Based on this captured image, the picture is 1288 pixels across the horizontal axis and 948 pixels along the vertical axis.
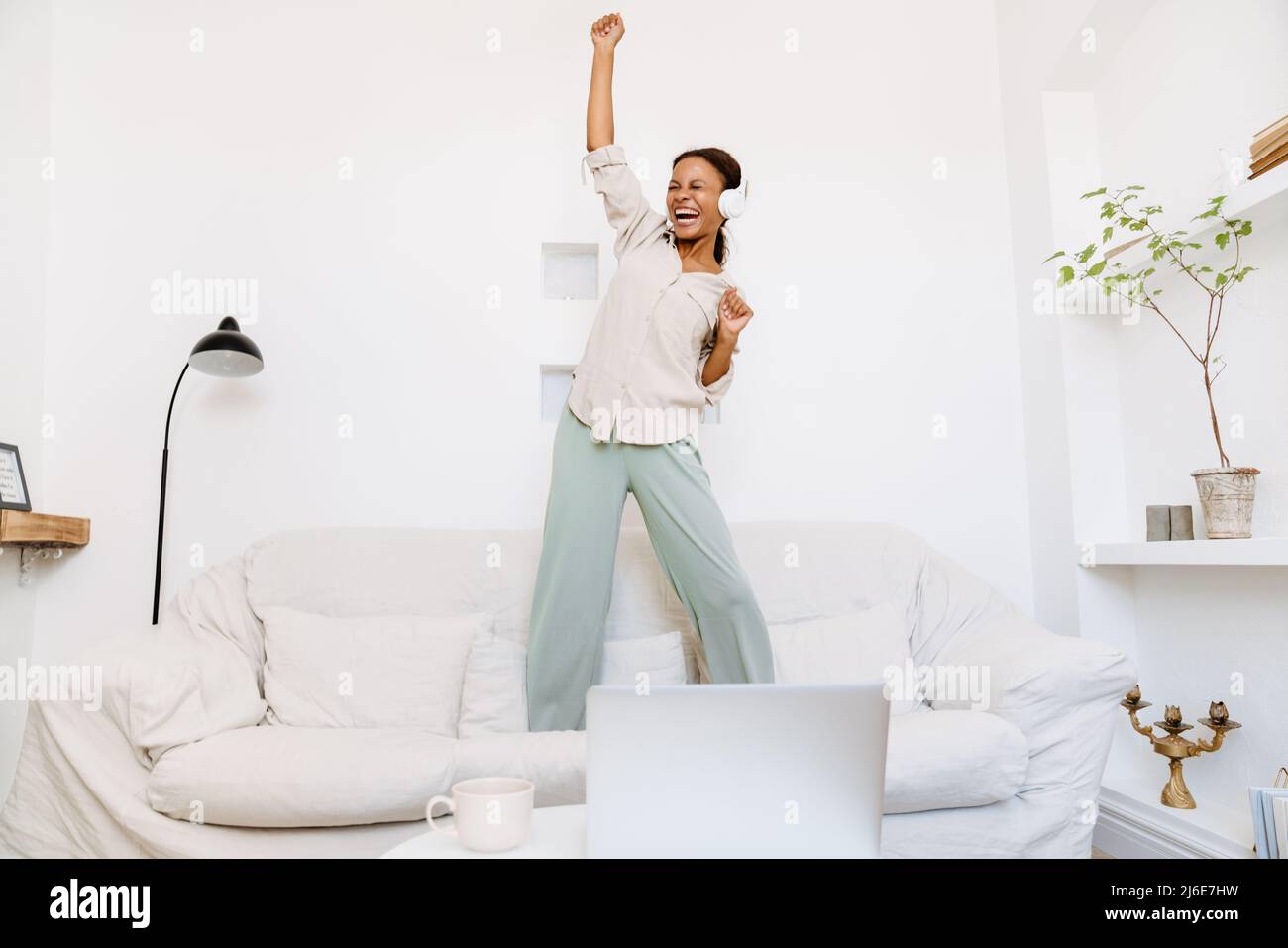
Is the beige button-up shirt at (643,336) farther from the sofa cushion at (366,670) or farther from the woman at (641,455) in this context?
the sofa cushion at (366,670)

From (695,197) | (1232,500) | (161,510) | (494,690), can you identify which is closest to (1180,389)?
(1232,500)

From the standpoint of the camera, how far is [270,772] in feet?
5.65

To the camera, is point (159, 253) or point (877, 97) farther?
point (877, 97)

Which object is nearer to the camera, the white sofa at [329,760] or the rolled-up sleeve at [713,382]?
the white sofa at [329,760]

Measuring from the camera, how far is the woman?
6.91 ft

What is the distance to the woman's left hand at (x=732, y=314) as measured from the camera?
2164 mm

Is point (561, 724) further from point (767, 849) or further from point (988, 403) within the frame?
point (988, 403)

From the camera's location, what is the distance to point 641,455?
2.11 metres

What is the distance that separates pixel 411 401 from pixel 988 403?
1.87 m

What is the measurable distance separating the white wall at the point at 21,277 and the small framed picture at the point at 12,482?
0.07m

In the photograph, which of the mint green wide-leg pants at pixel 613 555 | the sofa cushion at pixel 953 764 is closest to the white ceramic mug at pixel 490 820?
the sofa cushion at pixel 953 764

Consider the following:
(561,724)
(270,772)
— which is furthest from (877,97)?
(270,772)

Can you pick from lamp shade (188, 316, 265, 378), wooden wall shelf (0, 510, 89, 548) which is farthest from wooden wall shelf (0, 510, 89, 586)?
lamp shade (188, 316, 265, 378)

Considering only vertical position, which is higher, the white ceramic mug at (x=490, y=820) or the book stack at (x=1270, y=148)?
the book stack at (x=1270, y=148)
